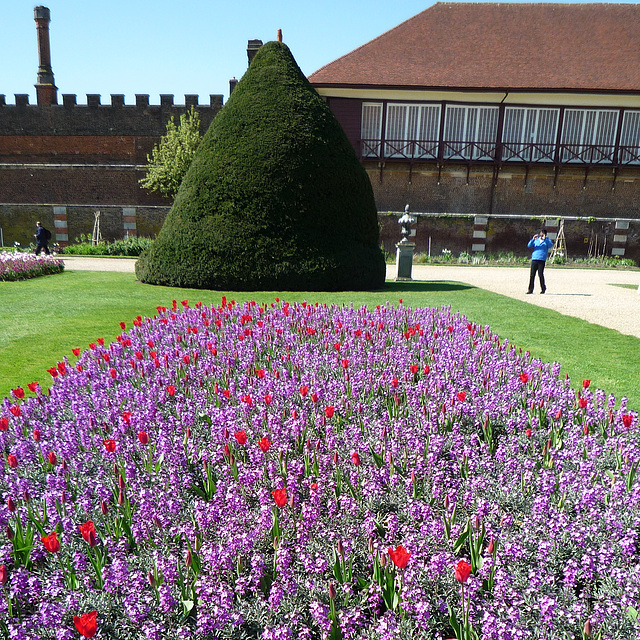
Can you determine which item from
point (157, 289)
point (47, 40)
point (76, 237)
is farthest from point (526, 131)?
point (47, 40)

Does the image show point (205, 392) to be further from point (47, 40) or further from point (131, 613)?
point (47, 40)

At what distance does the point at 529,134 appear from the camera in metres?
24.8

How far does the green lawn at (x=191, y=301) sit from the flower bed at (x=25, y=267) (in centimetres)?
89

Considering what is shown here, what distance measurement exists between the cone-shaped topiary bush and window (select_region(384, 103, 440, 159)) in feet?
47.6

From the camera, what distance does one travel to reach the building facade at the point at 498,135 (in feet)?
77.9

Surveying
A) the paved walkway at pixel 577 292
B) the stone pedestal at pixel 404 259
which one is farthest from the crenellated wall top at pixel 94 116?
the stone pedestal at pixel 404 259

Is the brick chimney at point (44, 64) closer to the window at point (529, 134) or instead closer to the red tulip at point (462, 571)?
the window at point (529, 134)

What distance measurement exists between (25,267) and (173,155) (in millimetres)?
16492

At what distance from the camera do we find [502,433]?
11.4 feet

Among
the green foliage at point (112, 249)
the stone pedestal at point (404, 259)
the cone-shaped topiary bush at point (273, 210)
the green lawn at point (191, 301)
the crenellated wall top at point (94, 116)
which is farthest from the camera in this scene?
the crenellated wall top at point (94, 116)

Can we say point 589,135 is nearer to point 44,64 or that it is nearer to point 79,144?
point 79,144

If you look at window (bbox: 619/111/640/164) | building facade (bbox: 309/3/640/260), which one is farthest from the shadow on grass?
window (bbox: 619/111/640/164)

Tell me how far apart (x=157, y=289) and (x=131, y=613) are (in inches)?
376

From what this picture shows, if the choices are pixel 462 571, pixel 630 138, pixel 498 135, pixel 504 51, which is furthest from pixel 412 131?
pixel 462 571
